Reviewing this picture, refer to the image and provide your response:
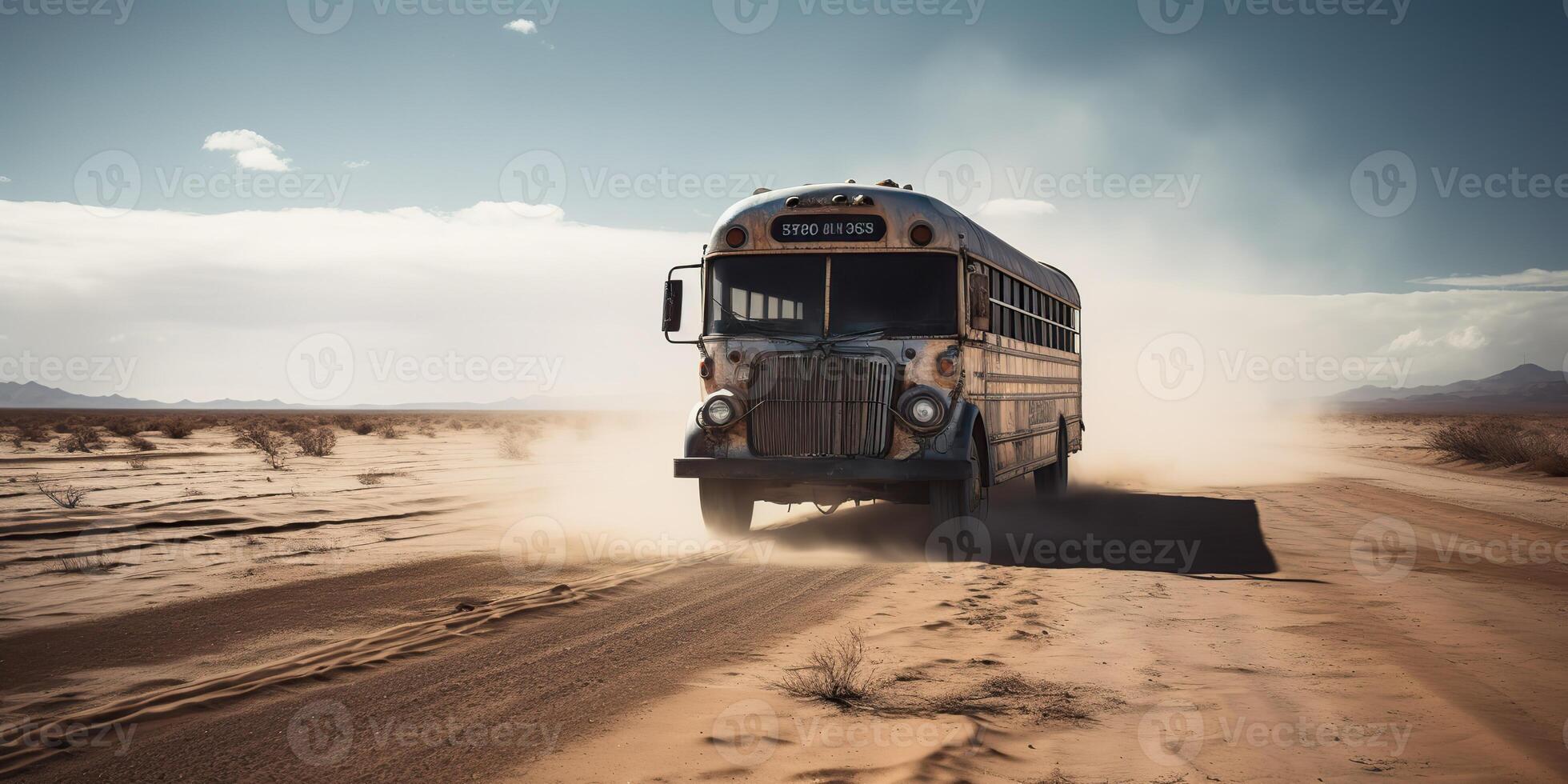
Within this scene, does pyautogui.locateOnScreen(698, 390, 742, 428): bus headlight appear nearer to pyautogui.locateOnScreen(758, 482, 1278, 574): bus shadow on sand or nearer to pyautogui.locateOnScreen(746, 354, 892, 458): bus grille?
pyautogui.locateOnScreen(746, 354, 892, 458): bus grille

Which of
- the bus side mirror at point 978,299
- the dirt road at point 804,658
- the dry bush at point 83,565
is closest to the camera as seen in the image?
the dirt road at point 804,658

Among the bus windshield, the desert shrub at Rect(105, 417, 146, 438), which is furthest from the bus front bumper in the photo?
the desert shrub at Rect(105, 417, 146, 438)

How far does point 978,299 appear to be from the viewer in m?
10.2

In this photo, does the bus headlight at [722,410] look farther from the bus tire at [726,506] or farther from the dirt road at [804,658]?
the dirt road at [804,658]

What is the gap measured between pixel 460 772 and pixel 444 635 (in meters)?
2.45

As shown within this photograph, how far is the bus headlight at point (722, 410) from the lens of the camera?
1004 centimetres

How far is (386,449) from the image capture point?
32.1m

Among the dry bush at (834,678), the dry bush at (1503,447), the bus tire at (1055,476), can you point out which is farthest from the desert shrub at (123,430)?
the dry bush at (1503,447)

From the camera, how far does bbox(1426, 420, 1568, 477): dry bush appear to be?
21.0 metres

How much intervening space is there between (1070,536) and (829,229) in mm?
4632

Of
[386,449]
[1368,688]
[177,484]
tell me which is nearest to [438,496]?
[177,484]

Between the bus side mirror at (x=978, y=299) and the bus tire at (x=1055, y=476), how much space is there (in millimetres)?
6426

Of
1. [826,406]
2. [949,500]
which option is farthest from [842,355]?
[949,500]

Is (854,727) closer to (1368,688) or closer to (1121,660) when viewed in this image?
(1121,660)
